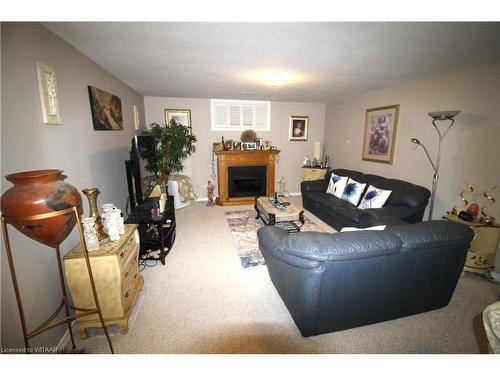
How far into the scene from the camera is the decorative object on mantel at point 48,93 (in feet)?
5.28

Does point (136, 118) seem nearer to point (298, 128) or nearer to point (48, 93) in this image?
point (48, 93)

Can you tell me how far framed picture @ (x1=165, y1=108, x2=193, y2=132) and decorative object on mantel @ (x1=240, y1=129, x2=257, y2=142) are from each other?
1336 mm

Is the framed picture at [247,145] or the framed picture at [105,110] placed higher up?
the framed picture at [105,110]

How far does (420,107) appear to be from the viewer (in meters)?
3.50

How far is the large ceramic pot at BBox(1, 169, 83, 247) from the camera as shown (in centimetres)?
99

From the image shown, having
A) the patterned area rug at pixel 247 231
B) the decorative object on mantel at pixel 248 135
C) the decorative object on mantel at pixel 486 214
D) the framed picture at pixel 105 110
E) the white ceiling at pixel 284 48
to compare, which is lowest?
the patterned area rug at pixel 247 231

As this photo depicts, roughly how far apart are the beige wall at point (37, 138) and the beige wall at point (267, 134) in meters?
2.74

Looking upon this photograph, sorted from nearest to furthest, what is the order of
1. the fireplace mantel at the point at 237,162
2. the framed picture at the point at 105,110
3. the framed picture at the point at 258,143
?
1. the framed picture at the point at 105,110
2. the fireplace mantel at the point at 237,162
3. the framed picture at the point at 258,143

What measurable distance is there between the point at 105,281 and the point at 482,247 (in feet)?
13.2

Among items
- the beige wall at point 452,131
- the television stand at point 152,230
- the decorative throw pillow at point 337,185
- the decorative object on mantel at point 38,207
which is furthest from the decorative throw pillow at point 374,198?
the decorative object on mantel at point 38,207

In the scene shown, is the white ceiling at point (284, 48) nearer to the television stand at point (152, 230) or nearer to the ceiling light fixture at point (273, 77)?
the ceiling light fixture at point (273, 77)

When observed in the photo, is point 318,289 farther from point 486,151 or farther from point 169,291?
point 486,151
